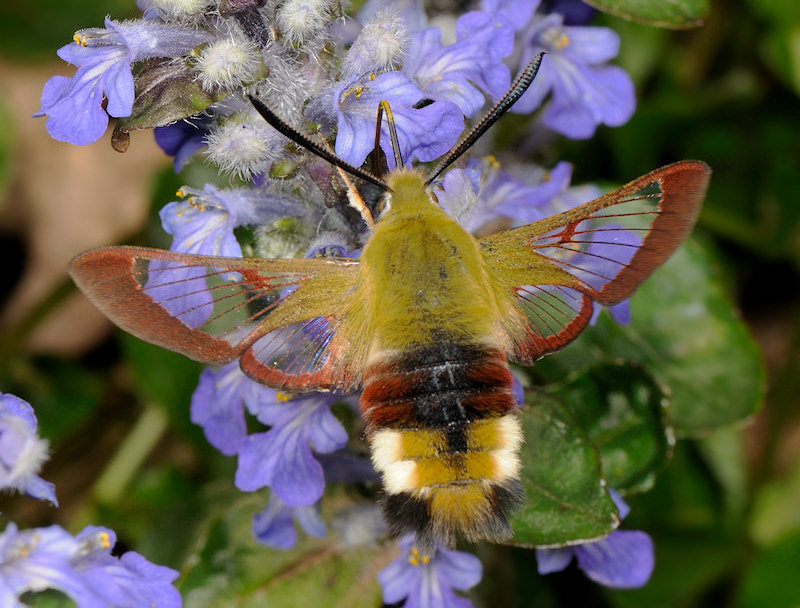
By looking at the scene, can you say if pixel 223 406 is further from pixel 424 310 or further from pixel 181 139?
pixel 424 310

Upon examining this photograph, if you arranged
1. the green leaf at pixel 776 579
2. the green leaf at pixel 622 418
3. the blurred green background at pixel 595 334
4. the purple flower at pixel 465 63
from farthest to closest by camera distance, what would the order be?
the blurred green background at pixel 595 334 < the green leaf at pixel 776 579 < the green leaf at pixel 622 418 < the purple flower at pixel 465 63

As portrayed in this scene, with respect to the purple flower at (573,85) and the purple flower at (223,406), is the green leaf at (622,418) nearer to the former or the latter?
the purple flower at (573,85)

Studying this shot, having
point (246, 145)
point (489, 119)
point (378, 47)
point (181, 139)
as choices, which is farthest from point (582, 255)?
point (181, 139)

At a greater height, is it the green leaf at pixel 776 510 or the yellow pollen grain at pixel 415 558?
the yellow pollen grain at pixel 415 558

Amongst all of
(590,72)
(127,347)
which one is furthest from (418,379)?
(127,347)

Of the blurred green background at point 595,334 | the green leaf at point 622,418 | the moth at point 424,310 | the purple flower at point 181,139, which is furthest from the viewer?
the blurred green background at point 595,334

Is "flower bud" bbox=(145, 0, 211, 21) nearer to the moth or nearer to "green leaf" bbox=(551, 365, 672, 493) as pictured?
the moth

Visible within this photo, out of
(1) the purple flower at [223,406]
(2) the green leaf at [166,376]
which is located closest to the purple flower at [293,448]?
(1) the purple flower at [223,406]

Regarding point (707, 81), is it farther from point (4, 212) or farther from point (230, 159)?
point (4, 212)
